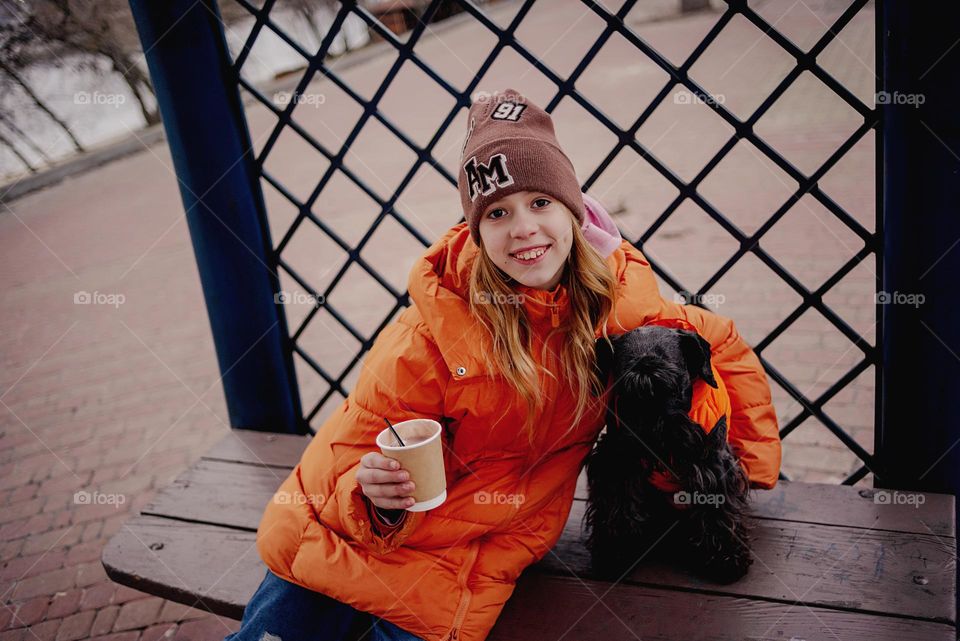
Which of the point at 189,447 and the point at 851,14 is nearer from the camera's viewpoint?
the point at 851,14

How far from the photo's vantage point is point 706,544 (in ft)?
5.78

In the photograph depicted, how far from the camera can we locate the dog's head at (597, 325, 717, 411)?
1.56 m

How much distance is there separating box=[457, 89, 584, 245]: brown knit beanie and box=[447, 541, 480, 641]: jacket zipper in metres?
0.76

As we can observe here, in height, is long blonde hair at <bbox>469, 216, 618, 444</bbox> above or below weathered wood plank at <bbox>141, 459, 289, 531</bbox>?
above

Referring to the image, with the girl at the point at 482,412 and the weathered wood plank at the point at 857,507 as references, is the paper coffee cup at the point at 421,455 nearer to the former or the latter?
the girl at the point at 482,412

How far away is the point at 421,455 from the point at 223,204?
128cm

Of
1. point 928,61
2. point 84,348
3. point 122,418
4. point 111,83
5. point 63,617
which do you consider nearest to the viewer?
point 928,61

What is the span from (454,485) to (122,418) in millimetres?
3127

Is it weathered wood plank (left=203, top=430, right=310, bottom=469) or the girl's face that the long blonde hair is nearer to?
the girl's face

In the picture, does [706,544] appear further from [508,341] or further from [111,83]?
[111,83]

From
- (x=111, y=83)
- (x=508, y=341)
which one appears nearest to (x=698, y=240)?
(x=508, y=341)

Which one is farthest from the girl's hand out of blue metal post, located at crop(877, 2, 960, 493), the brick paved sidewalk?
the brick paved sidewalk

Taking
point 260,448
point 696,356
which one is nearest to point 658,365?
point 696,356

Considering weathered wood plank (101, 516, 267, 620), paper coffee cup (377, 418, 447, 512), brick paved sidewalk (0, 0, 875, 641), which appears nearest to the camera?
paper coffee cup (377, 418, 447, 512)
